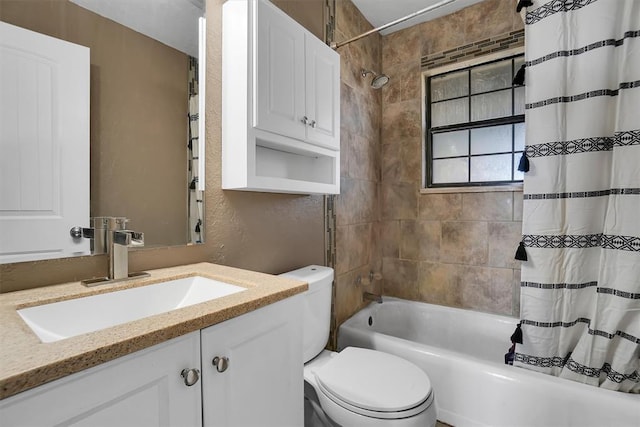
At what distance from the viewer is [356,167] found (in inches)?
88.8

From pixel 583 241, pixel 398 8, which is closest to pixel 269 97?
pixel 583 241

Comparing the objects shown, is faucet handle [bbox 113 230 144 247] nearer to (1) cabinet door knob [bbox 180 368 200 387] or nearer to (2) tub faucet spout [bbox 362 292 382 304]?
(1) cabinet door knob [bbox 180 368 200 387]

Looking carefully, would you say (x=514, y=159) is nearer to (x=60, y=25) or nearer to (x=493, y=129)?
(x=493, y=129)

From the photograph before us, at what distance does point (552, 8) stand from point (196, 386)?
6.72 ft

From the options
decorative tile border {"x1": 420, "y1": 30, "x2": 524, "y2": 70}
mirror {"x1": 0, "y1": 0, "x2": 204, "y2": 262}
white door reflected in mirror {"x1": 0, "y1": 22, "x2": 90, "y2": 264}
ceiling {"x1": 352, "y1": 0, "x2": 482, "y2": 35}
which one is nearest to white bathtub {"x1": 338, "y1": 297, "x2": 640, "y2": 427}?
mirror {"x1": 0, "y1": 0, "x2": 204, "y2": 262}

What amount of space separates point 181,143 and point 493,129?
2.17 m

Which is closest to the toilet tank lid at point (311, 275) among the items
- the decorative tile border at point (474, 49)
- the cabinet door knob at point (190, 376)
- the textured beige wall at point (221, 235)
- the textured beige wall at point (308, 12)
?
the textured beige wall at point (221, 235)

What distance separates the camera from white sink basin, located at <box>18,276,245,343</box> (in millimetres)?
718

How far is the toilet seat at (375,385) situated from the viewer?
1.06 metres

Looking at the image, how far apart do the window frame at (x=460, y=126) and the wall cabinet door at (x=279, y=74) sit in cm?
138

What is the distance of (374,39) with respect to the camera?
8.14ft

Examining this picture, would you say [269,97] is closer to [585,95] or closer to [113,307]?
[113,307]

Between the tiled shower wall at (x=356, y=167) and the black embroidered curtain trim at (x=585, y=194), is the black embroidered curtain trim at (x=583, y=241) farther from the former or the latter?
the tiled shower wall at (x=356, y=167)

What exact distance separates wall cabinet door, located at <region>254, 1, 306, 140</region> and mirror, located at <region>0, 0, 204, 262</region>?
0.81 ft
